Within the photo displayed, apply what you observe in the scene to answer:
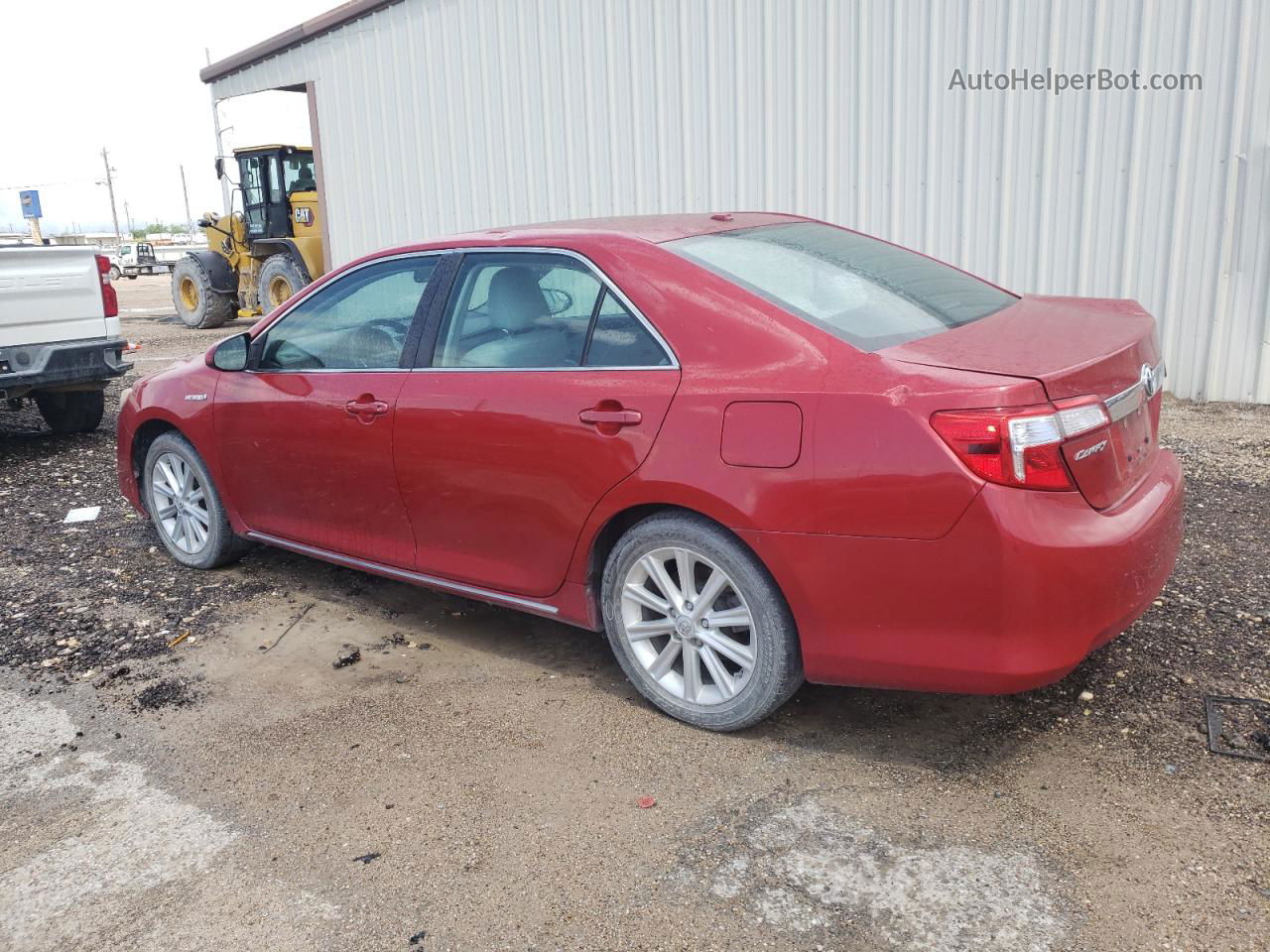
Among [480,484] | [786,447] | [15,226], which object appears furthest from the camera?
[15,226]

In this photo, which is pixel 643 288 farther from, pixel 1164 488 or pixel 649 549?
pixel 1164 488

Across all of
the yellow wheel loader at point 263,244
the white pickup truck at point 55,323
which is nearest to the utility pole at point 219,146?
the yellow wheel loader at point 263,244

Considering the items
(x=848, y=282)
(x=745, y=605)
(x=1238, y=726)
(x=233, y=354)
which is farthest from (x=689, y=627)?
(x=233, y=354)

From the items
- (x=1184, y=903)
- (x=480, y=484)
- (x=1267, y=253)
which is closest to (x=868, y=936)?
(x=1184, y=903)

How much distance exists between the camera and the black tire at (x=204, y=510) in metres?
5.00

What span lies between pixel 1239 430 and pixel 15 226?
125 m

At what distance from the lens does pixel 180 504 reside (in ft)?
17.0

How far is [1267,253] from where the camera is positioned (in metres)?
7.67

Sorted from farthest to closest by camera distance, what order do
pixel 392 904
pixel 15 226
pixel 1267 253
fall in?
pixel 15 226 → pixel 1267 253 → pixel 392 904

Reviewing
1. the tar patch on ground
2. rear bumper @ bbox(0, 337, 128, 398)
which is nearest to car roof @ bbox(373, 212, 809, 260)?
the tar patch on ground

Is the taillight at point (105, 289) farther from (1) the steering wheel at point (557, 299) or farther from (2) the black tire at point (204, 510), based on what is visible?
(1) the steering wheel at point (557, 299)

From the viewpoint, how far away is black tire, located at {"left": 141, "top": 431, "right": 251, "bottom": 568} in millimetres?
5000

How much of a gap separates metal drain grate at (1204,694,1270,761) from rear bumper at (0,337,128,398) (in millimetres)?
7450

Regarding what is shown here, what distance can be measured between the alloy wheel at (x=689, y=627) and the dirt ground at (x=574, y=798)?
180 millimetres
